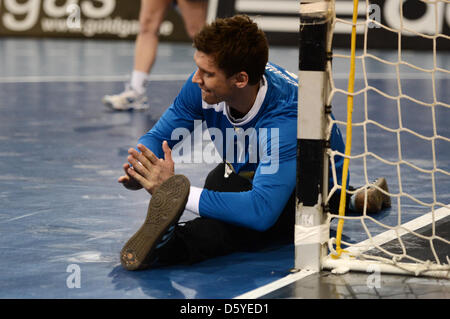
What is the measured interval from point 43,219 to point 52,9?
12051mm

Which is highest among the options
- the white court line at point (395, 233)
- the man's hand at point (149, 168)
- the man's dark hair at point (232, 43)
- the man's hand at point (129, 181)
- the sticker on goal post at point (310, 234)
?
the man's dark hair at point (232, 43)

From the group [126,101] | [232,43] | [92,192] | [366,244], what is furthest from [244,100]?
[126,101]

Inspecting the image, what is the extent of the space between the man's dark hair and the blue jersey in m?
0.23

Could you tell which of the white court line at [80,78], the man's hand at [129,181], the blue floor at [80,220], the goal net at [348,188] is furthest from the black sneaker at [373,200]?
the white court line at [80,78]

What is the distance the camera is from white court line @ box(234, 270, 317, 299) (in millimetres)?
3012

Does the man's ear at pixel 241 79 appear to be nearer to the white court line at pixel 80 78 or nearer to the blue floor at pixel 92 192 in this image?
the blue floor at pixel 92 192

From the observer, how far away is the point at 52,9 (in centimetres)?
1541

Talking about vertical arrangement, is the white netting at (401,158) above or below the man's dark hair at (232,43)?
below

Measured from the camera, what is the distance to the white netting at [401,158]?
3420mm

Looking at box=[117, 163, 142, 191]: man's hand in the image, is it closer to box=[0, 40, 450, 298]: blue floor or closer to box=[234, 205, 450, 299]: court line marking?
box=[0, 40, 450, 298]: blue floor

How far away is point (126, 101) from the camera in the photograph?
788cm

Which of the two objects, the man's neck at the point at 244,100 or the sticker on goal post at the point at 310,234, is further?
the man's neck at the point at 244,100

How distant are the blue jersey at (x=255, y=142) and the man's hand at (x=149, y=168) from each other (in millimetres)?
166
